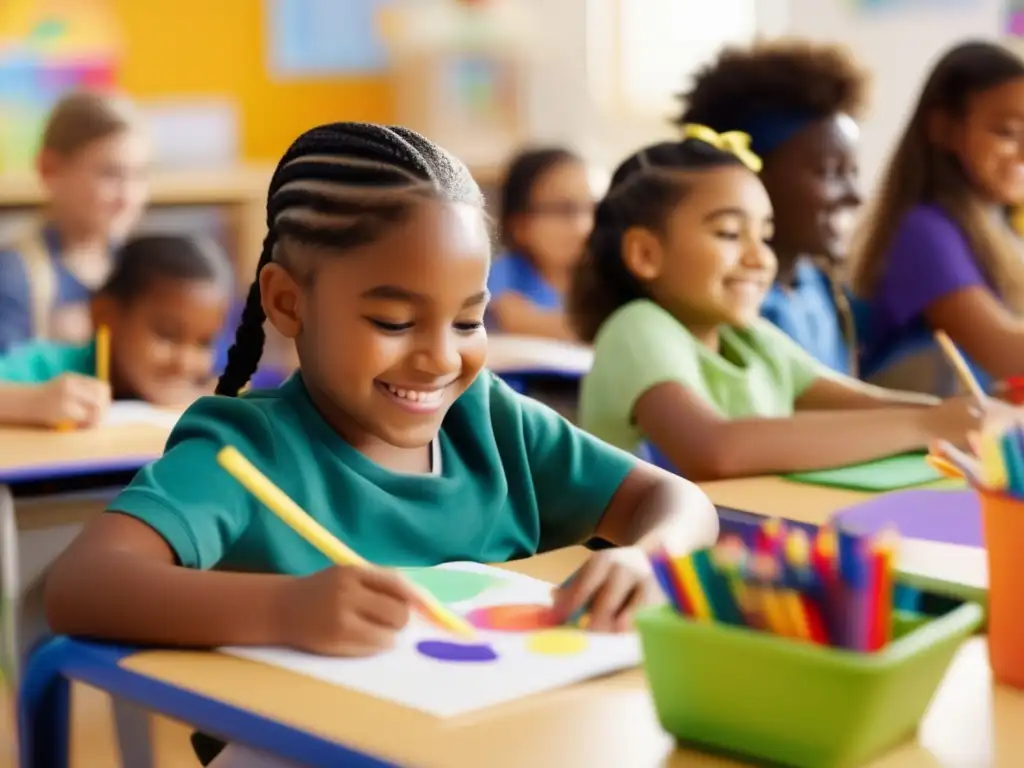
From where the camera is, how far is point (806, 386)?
2014mm

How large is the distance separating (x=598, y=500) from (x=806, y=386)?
79 cm

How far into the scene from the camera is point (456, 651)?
938mm

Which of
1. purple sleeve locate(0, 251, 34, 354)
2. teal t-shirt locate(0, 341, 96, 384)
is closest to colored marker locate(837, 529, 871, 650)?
teal t-shirt locate(0, 341, 96, 384)

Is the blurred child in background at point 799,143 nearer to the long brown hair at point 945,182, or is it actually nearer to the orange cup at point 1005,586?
the long brown hair at point 945,182

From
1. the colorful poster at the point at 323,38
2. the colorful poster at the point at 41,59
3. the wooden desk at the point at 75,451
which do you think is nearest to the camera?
the wooden desk at the point at 75,451

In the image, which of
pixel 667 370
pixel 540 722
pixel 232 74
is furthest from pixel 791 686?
pixel 232 74

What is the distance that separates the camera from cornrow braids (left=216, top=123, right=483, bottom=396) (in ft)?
3.62

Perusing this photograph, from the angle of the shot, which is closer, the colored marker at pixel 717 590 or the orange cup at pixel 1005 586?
the colored marker at pixel 717 590

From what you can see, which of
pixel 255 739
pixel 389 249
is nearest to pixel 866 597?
pixel 255 739

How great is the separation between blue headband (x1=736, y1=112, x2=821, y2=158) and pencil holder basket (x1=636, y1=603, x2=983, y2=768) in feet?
5.02

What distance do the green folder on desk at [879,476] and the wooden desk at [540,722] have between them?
0.59 meters

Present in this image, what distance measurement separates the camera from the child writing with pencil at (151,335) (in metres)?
2.54

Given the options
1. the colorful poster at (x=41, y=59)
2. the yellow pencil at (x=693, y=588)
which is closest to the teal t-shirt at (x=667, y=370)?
the yellow pencil at (x=693, y=588)

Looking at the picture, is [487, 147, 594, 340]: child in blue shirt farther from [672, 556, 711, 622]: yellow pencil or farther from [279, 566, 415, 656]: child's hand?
[672, 556, 711, 622]: yellow pencil
